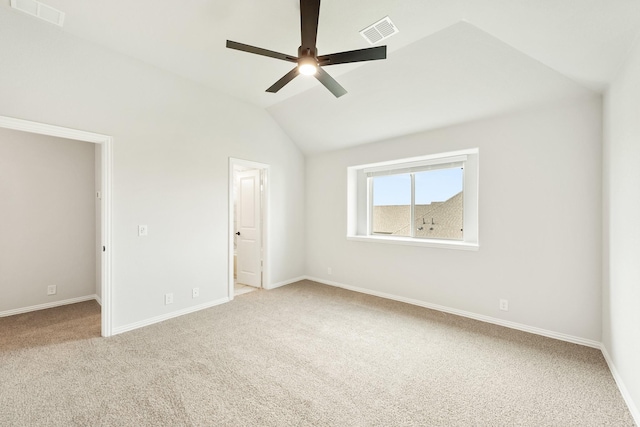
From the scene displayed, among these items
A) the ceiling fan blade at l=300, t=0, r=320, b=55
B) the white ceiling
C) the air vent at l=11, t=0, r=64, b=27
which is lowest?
the ceiling fan blade at l=300, t=0, r=320, b=55

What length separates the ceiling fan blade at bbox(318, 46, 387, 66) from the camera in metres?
1.97

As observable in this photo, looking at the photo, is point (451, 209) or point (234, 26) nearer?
point (234, 26)

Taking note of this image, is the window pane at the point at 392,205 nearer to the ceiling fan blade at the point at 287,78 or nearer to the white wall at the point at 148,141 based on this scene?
the white wall at the point at 148,141

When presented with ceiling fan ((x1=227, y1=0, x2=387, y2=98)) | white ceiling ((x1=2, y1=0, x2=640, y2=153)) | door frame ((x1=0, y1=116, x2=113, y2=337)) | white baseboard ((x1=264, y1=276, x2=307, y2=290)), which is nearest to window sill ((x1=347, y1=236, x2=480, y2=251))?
white baseboard ((x1=264, y1=276, x2=307, y2=290))

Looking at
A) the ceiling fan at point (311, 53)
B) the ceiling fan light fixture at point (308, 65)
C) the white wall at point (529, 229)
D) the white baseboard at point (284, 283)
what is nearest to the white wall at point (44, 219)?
the white baseboard at point (284, 283)

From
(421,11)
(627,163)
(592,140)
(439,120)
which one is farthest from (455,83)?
(627,163)

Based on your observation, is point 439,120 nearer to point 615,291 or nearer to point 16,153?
point 615,291

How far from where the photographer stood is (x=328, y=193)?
5020mm

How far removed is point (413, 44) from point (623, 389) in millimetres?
3314

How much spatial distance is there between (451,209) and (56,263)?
5717 millimetres

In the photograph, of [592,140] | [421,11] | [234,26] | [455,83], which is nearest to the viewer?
[421,11]

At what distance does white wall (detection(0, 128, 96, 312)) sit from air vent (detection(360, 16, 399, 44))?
4.32 metres

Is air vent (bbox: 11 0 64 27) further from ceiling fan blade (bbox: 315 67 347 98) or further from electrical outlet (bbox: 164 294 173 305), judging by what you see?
electrical outlet (bbox: 164 294 173 305)

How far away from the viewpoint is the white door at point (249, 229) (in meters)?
4.79
